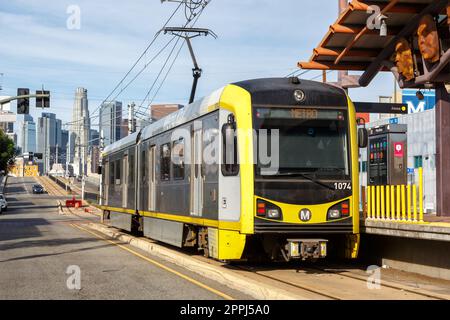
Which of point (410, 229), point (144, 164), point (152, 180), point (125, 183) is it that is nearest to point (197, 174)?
point (152, 180)

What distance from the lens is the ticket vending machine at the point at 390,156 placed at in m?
19.7

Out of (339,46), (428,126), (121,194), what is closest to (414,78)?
(339,46)

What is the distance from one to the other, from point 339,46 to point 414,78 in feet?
7.96

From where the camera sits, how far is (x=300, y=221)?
39.1ft

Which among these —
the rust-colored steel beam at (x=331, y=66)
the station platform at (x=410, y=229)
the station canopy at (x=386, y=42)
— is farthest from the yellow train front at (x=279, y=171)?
the rust-colored steel beam at (x=331, y=66)

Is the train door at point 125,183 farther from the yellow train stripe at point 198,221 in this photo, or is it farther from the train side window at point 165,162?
the train side window at point 165,162

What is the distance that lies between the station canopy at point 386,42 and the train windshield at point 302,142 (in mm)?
2764

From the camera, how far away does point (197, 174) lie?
46.4 feet

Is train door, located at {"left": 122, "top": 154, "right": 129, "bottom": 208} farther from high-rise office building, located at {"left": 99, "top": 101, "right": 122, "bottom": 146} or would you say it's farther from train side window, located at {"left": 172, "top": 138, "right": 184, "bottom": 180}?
high-rise office building, located at {"left": 99, "top": 101, "right": 122, "bottom": 146}

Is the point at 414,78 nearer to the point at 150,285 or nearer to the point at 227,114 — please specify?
the point at 227,114

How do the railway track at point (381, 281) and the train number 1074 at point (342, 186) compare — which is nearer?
the railway track at point (381, 281)

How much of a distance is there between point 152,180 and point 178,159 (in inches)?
117

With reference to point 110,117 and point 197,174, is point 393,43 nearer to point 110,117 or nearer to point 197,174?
point 197,174

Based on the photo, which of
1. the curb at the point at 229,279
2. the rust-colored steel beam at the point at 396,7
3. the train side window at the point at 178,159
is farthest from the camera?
the train side window at the point at 178,159
